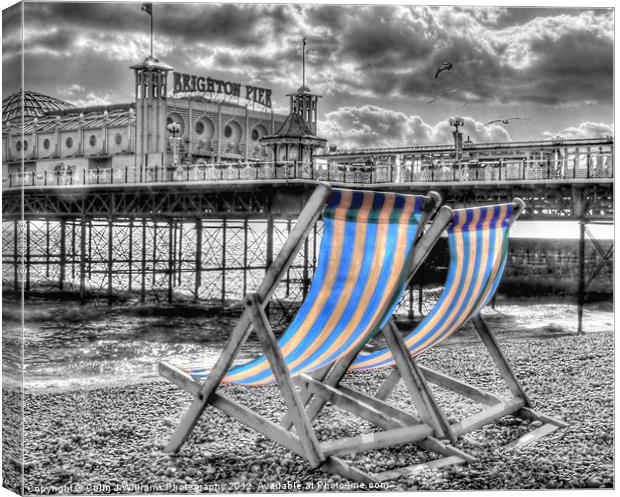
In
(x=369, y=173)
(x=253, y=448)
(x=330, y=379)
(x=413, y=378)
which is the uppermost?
(x=369, y=173)

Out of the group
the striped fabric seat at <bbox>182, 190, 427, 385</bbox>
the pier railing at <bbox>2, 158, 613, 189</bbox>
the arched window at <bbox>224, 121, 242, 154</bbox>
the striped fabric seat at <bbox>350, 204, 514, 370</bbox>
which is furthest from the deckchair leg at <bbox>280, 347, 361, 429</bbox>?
the arched window at <bbox>224, 121, 242, 154</bbox>

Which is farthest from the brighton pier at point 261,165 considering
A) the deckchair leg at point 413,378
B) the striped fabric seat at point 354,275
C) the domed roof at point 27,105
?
the deckchair leg at point 413,378

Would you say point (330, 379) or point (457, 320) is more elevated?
point (457, 320)

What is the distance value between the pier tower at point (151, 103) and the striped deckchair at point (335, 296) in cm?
246

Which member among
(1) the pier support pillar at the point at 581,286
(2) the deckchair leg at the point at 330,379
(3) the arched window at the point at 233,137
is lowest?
(2) the deckchair leg at the point at 330,379

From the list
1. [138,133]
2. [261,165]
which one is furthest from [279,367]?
[261,165]

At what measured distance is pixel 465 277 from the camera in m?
5.08

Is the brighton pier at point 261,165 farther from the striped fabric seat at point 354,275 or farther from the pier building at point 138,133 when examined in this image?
the striped fabric seat at point 354,275

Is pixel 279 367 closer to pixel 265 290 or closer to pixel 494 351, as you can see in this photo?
pixel 265 290

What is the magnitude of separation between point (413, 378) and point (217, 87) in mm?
3232

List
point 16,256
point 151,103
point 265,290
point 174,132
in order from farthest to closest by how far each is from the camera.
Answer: point 174,132 < point 151,103 < point 16,256 < point 265,290

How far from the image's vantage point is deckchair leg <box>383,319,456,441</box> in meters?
4.62

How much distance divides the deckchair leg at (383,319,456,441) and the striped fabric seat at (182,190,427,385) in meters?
0.23

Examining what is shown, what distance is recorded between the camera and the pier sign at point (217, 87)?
6332 millimetres
